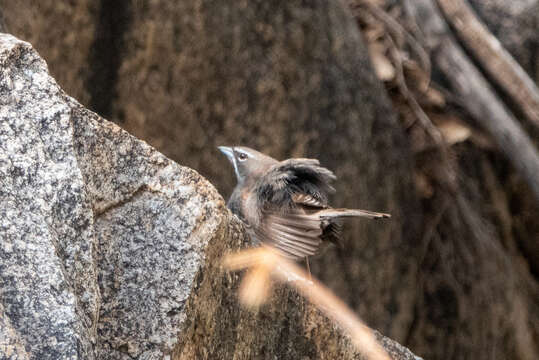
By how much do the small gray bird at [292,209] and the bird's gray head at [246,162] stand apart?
12 centimetres

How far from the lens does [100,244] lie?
1.97 meters

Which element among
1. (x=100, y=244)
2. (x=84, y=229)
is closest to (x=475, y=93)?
(x=100, y=244)

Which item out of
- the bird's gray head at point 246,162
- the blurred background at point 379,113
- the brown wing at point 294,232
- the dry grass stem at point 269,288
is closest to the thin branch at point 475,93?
the blurred background at point 379,113

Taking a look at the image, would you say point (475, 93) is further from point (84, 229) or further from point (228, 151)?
point (84, 229)

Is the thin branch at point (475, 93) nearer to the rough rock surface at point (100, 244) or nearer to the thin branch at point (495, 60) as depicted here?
the thin branch at point (495, 60)

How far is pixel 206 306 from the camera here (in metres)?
2.07

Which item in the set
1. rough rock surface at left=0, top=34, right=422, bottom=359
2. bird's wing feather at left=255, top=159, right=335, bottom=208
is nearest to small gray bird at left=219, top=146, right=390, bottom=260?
bird's wing feather at left=255, top=159, right=335, bottom=208

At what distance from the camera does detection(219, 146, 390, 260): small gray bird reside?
3.49 metres

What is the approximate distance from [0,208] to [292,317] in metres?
1.02

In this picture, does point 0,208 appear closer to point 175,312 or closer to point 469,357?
point 175,312

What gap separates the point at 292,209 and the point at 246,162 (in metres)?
0.53

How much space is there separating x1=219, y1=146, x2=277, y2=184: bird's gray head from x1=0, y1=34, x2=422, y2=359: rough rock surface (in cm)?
164

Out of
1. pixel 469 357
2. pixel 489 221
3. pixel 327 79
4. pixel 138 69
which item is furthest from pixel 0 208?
pixel 489 221

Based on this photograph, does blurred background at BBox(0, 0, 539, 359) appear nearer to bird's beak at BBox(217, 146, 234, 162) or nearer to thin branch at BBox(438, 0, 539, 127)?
thin branch at BBox(438, 0, 539, 127)
